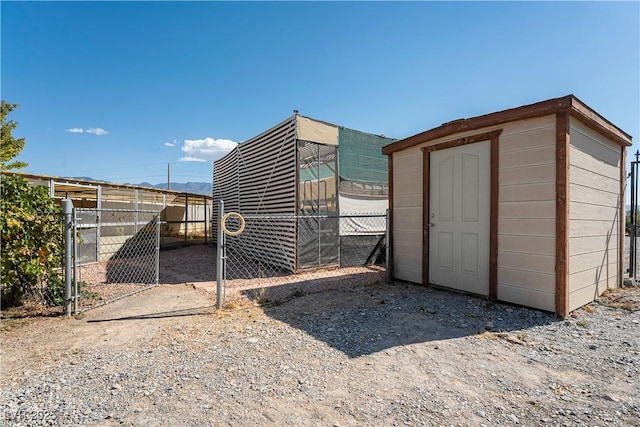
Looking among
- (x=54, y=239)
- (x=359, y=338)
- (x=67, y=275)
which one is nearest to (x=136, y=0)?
(x=54, y=239)

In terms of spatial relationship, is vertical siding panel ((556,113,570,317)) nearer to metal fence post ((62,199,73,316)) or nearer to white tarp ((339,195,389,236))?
white tarp ((339,195,389,236))

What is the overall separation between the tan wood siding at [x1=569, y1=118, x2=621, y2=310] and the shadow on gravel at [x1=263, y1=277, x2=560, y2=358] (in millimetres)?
850

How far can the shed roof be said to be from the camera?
132 inches

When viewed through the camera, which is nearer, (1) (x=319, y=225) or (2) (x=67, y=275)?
(2) (x=67, y=275)

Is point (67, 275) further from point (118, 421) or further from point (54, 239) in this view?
Result: point (118, 421)

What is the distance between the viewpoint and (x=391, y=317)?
3.51m

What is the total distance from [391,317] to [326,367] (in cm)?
141

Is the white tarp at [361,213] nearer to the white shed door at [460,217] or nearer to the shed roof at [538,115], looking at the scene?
the shed roof at [538,115]

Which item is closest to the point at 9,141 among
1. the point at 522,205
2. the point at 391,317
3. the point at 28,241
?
the point at 28,241

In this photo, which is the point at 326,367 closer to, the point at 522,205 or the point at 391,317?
the point at 391,317

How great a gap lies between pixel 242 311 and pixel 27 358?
1.94 metres

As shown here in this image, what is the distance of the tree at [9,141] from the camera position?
41.7ft

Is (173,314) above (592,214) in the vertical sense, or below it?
below

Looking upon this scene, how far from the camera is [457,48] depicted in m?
5.08
